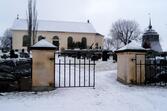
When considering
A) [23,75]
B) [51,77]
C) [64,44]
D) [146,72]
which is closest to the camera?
[51,77]

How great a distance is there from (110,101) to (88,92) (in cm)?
167

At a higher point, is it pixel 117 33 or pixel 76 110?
pixel 117 33

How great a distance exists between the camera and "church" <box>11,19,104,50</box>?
54.8m

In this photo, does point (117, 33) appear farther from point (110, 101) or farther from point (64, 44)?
point (110, 101)

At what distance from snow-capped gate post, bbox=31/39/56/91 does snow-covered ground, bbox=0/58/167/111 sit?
0.51m

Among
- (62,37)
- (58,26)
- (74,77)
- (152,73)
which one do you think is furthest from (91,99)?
(58,26)

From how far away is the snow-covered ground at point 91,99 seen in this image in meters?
7.81

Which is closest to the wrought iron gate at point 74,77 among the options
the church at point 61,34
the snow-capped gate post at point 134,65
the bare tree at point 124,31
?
the snow-capped gate post at point 134,65

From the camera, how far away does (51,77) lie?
34.8 ft

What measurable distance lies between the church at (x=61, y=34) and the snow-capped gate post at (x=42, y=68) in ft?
143

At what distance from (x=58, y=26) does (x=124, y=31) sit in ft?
58.4

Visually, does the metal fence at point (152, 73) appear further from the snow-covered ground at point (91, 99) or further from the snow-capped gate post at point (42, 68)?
the snow-capped gate post at point (42, 68)

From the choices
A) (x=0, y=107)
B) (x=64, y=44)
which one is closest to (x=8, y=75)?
(x=0, y=107)

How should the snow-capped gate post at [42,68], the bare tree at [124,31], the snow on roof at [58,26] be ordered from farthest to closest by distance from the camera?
the bare tree at [124,31]
the snow on roof at [58,26]
the snow-capped gate post at [42,68]
